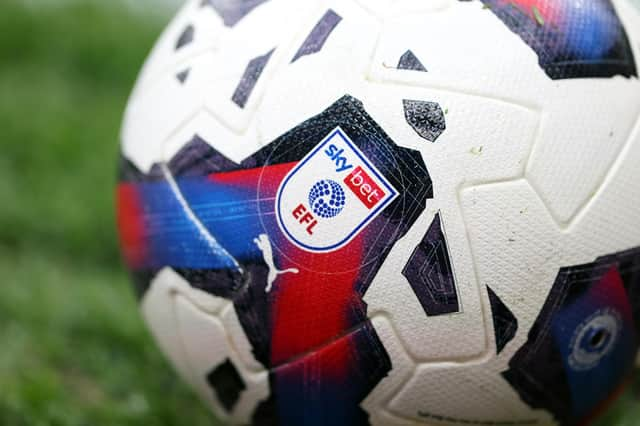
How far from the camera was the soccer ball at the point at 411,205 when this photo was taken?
186 cm

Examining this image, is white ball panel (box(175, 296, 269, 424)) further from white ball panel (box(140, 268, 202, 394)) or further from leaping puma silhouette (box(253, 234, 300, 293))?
leaping puma silhouette (box(253, 234, 300, 293))

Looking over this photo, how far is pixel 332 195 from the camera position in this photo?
1874 millimetres

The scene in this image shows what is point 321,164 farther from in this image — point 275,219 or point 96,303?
point 96,303

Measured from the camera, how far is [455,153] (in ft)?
6.07

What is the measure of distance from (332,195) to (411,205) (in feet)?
0.48

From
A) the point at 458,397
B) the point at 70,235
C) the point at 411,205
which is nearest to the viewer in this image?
the point at 411,205

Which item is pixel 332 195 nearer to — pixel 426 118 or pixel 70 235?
pixel 426 118

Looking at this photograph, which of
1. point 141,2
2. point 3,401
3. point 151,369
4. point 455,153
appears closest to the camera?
point 455,153

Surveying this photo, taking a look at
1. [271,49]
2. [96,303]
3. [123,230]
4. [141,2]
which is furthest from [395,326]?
[141,2]

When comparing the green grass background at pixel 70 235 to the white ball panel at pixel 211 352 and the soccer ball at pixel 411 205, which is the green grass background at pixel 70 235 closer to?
the white ball panel at pixel 211 352

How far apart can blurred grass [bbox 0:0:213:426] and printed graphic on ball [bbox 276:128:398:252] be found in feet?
3.04

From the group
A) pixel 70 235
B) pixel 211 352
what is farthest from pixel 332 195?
pixel 70 235

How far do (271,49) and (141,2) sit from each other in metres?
3.64

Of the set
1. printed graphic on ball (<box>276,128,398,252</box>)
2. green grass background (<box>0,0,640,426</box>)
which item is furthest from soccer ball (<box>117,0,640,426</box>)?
green grass background (<box>0,0,640,426</box>)
